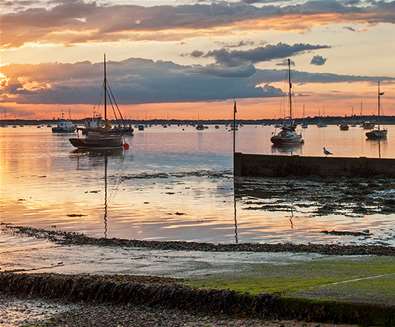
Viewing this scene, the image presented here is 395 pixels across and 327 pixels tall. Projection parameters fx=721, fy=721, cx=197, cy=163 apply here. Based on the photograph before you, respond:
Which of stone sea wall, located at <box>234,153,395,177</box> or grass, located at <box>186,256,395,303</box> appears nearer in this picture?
grass, located at <box>186,256,395,303</box>

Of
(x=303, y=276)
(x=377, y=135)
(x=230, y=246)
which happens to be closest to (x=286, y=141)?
(x=377, y=135)

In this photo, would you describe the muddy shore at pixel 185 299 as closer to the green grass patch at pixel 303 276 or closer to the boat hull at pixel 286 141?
the green grass patch at pixel 303 276

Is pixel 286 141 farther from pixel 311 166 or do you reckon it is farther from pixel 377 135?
pixel 311 166

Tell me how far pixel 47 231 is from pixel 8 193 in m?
21.5

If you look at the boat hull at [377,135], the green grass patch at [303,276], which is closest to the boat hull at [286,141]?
the boat hull at [377,135]

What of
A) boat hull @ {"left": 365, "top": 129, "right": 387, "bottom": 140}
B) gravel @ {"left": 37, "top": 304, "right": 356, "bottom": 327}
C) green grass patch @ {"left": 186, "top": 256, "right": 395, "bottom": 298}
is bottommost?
gravel @ {"left": 37, "top": 304, "right": 356, "bottom": 327}

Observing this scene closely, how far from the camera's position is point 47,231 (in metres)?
28.3

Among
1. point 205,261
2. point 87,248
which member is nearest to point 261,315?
point 205,261

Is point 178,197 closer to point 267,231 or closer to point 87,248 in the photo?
point 267,231

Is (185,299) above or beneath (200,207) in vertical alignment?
above

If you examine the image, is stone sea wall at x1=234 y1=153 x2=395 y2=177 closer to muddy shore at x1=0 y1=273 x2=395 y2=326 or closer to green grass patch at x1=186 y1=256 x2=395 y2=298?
green grass patch at x1=186 y1=256 x2=395 y2=298

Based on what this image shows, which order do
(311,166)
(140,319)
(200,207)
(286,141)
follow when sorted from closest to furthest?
(140,319)
(200,207)
(311,166)
(286,141)

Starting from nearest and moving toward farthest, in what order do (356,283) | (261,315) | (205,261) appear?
(261,315) → (356,283) → (205,261)

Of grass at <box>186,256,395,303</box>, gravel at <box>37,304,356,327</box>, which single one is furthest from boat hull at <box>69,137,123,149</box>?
gravel at <box>37,304,356,327</box>
